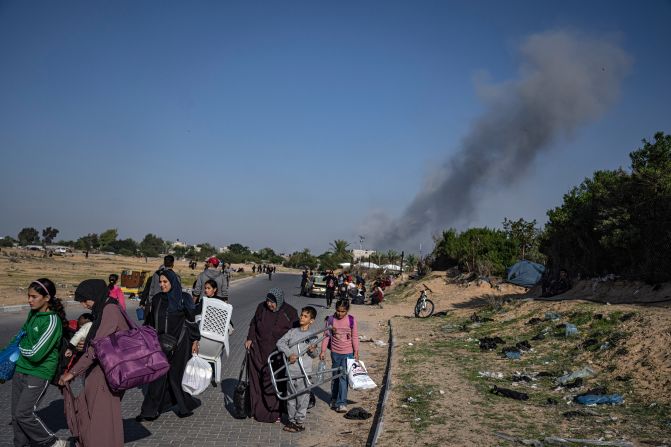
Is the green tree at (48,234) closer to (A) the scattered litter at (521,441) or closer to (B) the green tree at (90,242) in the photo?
(B) the green tree at (90,242)

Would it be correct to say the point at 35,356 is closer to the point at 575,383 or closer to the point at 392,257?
the point at 575,383

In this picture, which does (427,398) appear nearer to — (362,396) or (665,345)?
(362,396)

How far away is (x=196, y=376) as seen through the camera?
21.0ft

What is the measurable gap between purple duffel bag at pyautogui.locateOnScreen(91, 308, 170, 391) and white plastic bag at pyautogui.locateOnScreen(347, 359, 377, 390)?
3.28m

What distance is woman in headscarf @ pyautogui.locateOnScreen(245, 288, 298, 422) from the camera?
6.90 m

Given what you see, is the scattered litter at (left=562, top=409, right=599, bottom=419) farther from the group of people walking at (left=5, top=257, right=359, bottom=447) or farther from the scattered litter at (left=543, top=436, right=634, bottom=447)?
the group of people walking at (left=5, top=257, right=359, bottom=447)

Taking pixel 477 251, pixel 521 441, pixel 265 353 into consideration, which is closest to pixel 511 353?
pixel 521 441

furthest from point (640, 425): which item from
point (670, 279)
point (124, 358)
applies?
point (670, 279)

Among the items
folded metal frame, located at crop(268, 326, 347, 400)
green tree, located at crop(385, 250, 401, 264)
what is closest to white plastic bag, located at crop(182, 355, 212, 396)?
folded metal frame, located at crop(268, 326, 347, 400)

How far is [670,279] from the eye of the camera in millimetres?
16109

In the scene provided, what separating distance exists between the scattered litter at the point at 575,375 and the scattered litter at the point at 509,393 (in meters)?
1.27

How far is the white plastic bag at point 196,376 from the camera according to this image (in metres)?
6.39

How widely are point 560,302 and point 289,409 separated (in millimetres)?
11989

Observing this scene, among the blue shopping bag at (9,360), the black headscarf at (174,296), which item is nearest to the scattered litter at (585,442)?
the black headscarf at (174,296)
